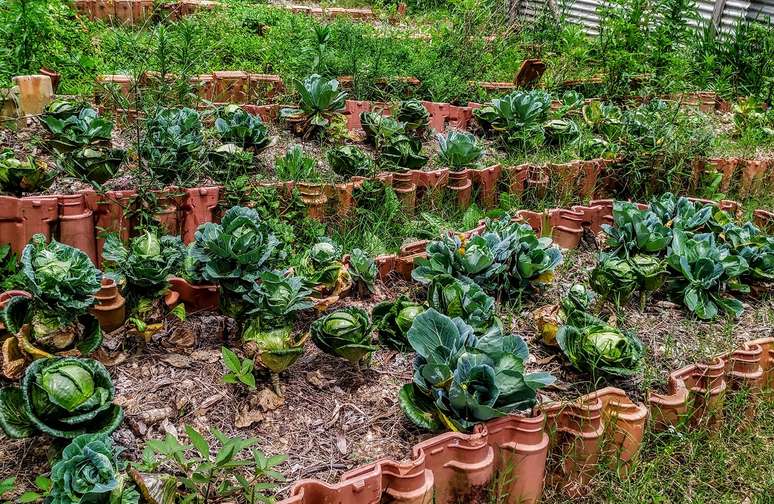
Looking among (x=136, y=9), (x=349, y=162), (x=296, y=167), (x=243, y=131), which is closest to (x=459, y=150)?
(x=349, y=162)

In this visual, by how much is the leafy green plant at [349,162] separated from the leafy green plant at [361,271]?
2.78 ft

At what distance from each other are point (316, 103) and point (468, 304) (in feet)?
5.93

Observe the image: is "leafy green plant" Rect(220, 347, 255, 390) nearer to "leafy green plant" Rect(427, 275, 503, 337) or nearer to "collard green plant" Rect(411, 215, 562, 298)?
"leafy green plant" Rect(427, 275, 503, 337)

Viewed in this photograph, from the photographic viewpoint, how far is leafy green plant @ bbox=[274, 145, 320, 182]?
3299 mm

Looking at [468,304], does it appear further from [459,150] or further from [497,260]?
[459,150]

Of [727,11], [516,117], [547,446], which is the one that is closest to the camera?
[547,446]

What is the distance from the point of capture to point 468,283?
2621mm

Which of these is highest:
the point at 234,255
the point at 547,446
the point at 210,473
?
the point at 234,255

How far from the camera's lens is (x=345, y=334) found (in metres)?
2.20

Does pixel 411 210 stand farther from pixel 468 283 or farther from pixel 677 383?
pixel 677 383

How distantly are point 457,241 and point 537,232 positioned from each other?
768 millimetres

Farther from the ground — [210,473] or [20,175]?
[20,175]

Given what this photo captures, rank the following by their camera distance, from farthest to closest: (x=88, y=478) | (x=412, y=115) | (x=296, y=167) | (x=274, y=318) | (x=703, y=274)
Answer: (x=412, y=115) → (x=296, y=167) → (x=703, y=274) → (x=274, y=318) → (x=88, y=478)

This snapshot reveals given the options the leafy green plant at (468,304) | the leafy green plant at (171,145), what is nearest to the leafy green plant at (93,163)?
the leafy green plant at (171,145)
